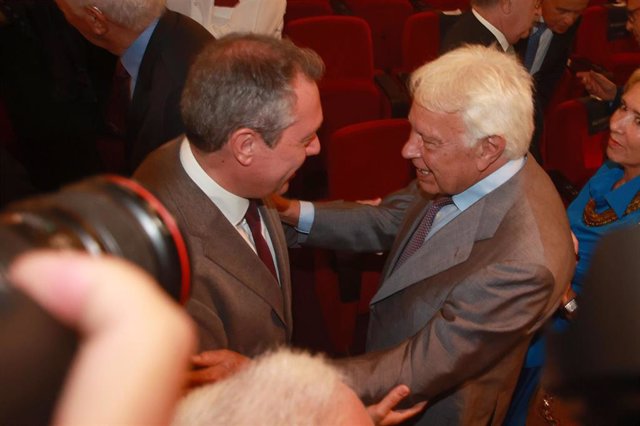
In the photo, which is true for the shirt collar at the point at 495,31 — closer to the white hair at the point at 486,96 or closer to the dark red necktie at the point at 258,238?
the white hair at the point at 486,96

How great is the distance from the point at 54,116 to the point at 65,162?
0.25 m

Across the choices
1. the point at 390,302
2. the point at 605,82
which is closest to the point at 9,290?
the point at 390,302

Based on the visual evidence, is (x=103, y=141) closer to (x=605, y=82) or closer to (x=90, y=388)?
(x=605, y=82)

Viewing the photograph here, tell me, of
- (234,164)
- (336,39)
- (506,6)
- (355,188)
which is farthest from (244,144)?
(336,39)

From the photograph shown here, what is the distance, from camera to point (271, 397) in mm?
850

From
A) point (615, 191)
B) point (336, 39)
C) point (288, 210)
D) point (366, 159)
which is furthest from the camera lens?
point (336, 39)

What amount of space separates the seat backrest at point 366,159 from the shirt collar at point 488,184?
95 cm

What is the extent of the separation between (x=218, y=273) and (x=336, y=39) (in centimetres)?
271

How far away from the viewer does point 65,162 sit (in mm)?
3297

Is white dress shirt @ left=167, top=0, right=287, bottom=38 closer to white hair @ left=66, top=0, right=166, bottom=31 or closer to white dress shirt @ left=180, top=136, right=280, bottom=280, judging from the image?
white hair @ left=66, top=0, right=166, bottom=31

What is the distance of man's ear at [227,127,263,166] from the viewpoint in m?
1.49

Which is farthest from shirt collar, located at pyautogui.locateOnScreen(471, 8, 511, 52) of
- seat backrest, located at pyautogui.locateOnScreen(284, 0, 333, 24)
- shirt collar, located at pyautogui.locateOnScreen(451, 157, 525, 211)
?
seat backrest, located at pyautogui.locateOnScreen(284, 0, 333, 24)

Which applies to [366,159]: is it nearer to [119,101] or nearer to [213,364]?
[119,101]

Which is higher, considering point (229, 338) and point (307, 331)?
point (229, 338)
